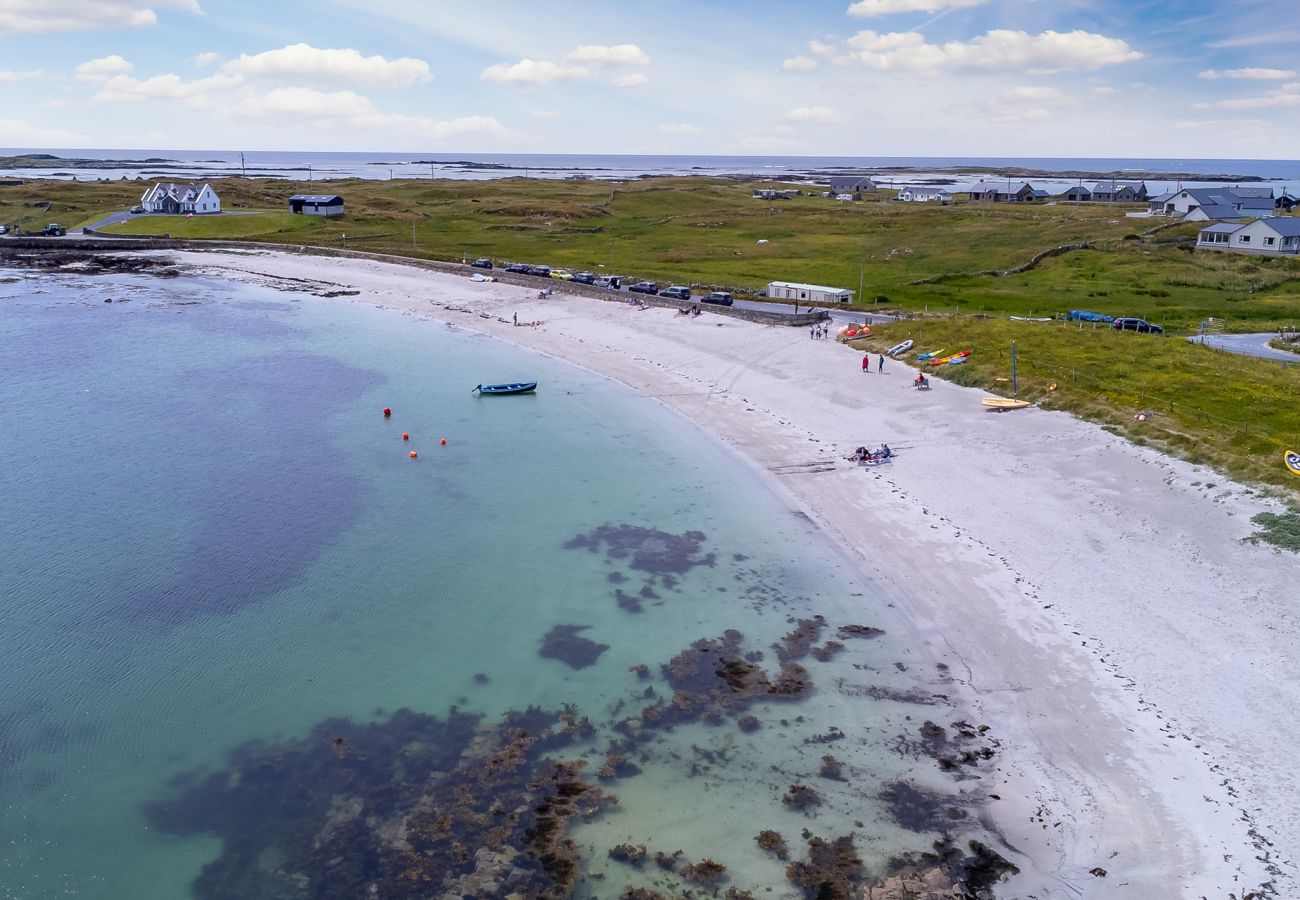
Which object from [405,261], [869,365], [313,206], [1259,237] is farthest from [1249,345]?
[313,206]

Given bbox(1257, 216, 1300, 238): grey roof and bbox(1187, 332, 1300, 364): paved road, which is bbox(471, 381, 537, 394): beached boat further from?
bbox(1257, 216, 1300, 238): grey roof

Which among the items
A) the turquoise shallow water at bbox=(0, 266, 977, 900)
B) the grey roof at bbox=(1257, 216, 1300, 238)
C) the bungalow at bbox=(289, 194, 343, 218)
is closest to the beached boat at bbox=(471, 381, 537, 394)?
the turquoise shallow water at bbox=(0, 266, 977, 900)

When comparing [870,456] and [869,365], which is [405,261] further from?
[870,456]

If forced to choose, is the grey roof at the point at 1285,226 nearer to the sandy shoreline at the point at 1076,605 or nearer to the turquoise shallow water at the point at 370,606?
the sandy shoreline at the point at 1076,605

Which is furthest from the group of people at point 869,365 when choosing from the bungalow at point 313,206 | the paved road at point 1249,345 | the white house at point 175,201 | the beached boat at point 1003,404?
the white house at point 175,201

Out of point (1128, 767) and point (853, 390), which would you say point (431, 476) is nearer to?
point (853, 390)
